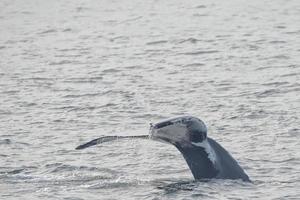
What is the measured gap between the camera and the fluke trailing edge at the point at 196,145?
16.9m

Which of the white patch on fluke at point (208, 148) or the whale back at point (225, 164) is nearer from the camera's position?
the white patch on fluke at point (208, 148)

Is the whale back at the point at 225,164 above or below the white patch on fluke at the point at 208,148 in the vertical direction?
below

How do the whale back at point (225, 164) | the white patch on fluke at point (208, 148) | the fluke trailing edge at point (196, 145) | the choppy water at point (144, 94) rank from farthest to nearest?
the choppy water at point (144, 94) → the whale back at point (225, 164) → the white patch on fluke at point (208, 148) → the fluke trailing edge at point (196, 145)

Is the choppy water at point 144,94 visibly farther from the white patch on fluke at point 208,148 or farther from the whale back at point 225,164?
the white patch on fluke at point 208,148

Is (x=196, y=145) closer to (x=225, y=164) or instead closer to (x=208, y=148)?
(x=208, y=148)

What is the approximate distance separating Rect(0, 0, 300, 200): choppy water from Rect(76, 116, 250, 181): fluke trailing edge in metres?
0.22

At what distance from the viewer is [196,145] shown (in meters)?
17.1

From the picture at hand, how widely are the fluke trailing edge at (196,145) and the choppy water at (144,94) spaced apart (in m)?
0.22

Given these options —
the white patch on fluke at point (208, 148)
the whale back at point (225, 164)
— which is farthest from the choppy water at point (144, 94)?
the white patch on fluke at point (208, 148)

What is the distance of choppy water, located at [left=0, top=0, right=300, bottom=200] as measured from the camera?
18.7 metres

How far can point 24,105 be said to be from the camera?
2595 cm

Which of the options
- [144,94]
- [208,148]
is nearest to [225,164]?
[208,148]

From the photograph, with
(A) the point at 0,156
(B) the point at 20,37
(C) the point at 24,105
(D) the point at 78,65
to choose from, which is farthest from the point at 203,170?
(B) the point at 20,37

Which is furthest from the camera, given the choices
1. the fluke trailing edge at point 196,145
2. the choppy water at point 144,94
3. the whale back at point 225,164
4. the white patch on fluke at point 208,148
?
the choppy water at point 144,94
